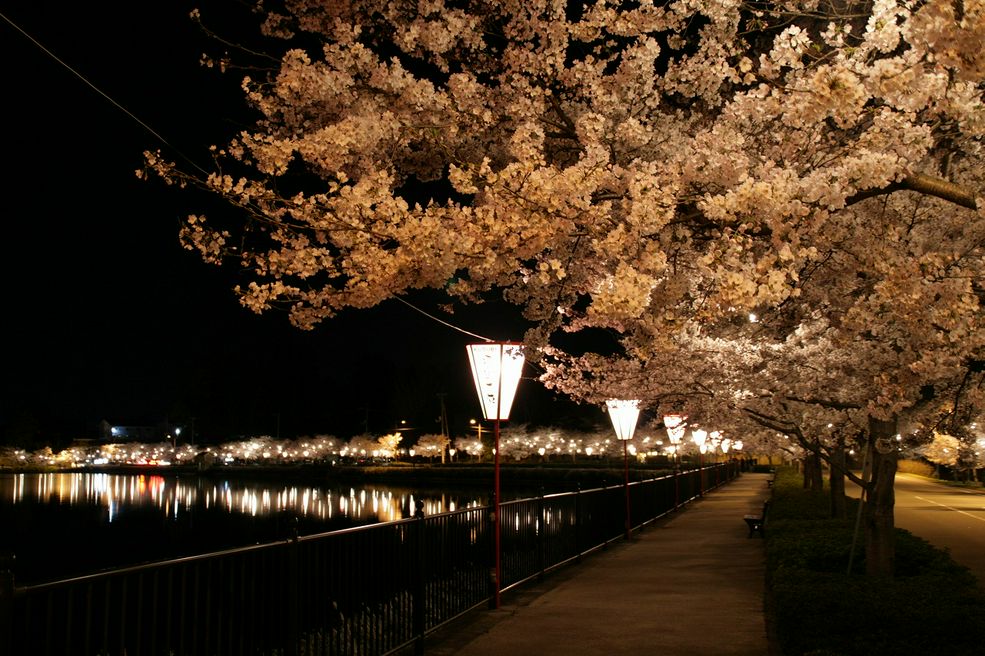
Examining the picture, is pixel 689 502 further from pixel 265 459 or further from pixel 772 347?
pixel 265 459

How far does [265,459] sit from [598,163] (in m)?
120

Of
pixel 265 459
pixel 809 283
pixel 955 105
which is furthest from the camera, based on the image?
pixel 265 459

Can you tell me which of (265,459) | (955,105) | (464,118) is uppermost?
(464,118)

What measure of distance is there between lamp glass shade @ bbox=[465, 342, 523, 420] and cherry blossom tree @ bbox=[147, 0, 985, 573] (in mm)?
1485

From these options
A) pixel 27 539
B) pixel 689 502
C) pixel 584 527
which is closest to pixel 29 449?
pixel 27 539

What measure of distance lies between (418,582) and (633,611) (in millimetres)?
2993

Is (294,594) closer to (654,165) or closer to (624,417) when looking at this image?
(654,165)

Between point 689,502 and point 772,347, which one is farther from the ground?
point 772,347

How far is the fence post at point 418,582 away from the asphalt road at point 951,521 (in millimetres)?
9973

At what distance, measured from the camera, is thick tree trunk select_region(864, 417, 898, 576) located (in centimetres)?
1049

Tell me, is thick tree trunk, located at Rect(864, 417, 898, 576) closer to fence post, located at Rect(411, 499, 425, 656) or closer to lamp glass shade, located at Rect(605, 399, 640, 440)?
fence post, located at Rect(411, 499, 425, 656)

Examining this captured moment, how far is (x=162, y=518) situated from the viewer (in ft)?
157

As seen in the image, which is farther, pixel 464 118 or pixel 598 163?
pixel 464 118

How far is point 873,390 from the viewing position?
10023 mm
